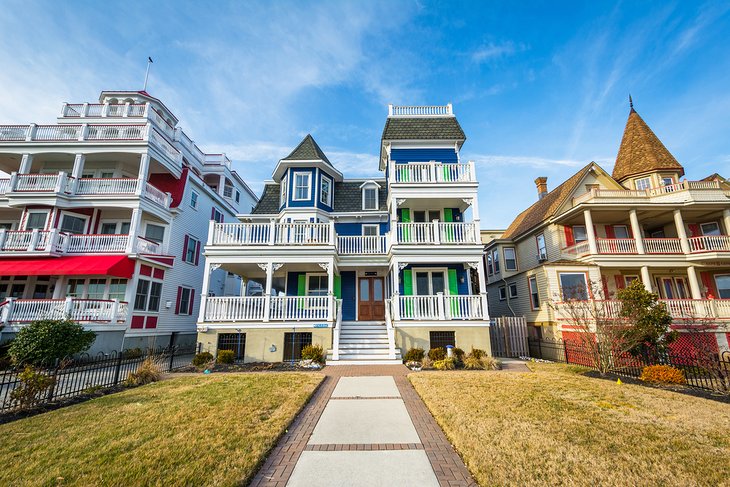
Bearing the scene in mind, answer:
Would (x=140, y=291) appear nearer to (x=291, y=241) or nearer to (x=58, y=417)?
(x=291, y=241)

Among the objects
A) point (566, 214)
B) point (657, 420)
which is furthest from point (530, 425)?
point (566, 214)

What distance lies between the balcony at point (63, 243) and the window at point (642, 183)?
31333 mm

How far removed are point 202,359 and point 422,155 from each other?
1470 centimetres

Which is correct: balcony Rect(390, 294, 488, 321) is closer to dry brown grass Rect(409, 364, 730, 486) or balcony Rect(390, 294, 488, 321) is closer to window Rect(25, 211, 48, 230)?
dry brown grass Rect(409, 364, 730, 486)

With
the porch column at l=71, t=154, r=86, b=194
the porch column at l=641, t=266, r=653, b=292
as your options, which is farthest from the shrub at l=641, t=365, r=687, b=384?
the porch column at l=71, t=154, r=86, b=194

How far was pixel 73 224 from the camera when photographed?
1758 centimetres

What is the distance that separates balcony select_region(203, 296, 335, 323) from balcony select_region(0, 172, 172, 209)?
29.6 ft

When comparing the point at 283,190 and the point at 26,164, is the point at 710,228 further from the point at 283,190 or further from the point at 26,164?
the point at 26,164

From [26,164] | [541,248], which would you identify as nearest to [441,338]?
[541,248]

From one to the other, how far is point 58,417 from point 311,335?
27.9 feet

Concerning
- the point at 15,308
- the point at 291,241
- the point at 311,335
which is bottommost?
the point at 311,335

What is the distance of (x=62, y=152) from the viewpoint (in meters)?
18.0

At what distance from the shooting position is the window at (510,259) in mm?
23594

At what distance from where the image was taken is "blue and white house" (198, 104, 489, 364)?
44.5 feet
